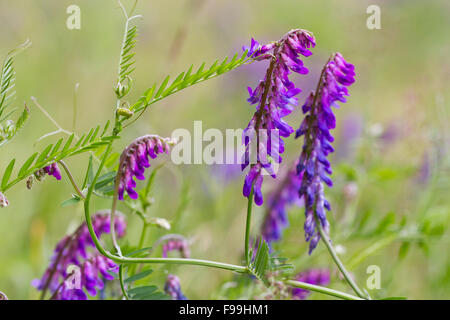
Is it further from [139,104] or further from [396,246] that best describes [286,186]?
[396,246]

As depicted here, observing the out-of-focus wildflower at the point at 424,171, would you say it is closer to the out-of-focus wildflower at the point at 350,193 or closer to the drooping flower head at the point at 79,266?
the out-of-focus wildflower at the point at 350,193

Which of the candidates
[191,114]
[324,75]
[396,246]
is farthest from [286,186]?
[191,114]

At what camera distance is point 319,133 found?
1.45 metres

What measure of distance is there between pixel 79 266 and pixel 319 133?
74 centimetres

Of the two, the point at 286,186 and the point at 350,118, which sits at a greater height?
the point at 350,118

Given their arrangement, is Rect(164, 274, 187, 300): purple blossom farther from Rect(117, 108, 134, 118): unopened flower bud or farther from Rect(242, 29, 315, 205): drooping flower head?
Rect(117, 108, 134, 118): unopened flower bud

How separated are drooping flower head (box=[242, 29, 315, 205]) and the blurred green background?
535 mm

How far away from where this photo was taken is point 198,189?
3.61 meters

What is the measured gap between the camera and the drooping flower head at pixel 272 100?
124 cm

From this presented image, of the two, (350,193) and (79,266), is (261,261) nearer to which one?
(79,266)

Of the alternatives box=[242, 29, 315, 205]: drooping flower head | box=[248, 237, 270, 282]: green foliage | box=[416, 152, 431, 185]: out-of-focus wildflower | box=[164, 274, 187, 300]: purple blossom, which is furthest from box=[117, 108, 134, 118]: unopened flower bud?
box=[416, 152, 431, 185]: out-of-focus wildflower
